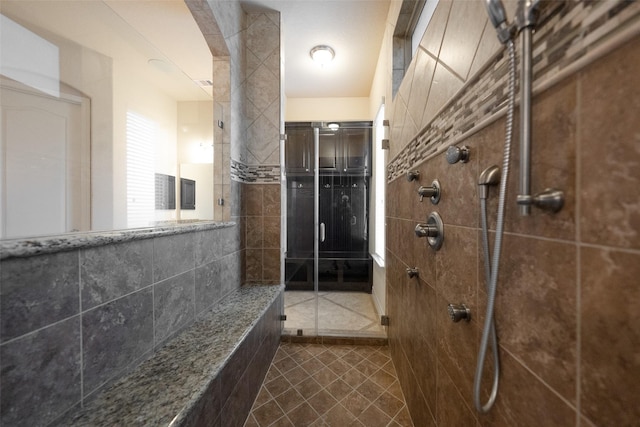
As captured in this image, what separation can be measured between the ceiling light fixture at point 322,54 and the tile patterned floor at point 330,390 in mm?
2872

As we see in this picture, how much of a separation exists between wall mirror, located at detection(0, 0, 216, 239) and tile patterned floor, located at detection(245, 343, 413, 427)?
1.30 m

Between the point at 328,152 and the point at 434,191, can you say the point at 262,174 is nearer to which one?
the point at 328,152

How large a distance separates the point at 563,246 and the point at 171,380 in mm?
1210

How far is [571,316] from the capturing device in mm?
400

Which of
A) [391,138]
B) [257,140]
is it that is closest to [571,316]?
[391,138]

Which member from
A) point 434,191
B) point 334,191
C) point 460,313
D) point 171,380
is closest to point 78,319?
point 171,380

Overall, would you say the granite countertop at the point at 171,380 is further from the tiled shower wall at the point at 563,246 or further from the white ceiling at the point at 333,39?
the white ceiling at the point at 333,39

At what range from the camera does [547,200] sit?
0.42 meters

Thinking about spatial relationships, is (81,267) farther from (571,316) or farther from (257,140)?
(257,140)

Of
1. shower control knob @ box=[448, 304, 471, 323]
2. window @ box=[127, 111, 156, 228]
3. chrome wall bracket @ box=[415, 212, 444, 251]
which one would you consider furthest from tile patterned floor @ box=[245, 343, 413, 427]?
window @ box=[127, 111, 156, 228]

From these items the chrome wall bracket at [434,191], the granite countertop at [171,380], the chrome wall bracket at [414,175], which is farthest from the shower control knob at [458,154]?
the granite countertop at [171,380]

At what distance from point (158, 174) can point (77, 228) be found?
3.71 feet

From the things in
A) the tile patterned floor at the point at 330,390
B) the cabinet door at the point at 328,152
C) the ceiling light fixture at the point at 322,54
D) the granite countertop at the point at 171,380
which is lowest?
the tile patterned floor at the point at 330,390

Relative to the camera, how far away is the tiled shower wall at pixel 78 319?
21.4 inches
